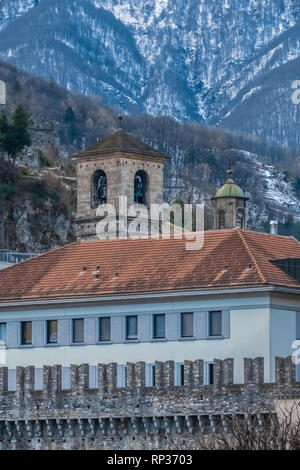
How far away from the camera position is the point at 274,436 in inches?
3824

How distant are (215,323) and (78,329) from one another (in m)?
7.42

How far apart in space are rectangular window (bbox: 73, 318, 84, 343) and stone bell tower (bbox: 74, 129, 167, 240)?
40.4 meters

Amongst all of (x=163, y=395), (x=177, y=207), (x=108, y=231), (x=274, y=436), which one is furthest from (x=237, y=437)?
(x=177, y=207)

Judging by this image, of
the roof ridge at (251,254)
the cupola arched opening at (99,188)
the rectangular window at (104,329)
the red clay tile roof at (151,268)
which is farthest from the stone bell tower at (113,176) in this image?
the rectangular window at (104,329)

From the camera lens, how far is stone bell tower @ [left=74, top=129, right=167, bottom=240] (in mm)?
161750

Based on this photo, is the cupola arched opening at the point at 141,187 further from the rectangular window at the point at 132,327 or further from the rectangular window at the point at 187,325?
the rectangular window at the point at 187,325

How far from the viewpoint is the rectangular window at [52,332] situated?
394ft

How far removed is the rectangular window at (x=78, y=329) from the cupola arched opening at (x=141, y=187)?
4557 centimetres

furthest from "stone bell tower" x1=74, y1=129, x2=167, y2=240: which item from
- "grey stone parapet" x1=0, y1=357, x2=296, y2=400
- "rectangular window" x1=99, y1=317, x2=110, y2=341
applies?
"grey stone parapet" x1=0, y1=357, x2=296, y2=400

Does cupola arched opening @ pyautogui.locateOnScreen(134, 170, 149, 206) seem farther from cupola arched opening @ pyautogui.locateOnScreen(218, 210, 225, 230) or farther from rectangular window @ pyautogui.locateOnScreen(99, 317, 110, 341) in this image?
rectangular window @ pyautogui.locateOnScreen(99, 317, 110, 341)

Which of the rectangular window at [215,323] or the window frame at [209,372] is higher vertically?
the rectangular window at [215,323]

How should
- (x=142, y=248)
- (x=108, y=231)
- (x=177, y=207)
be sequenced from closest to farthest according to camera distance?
(x=142, y=248), (x=108, y=231), (x=177, y=207)
